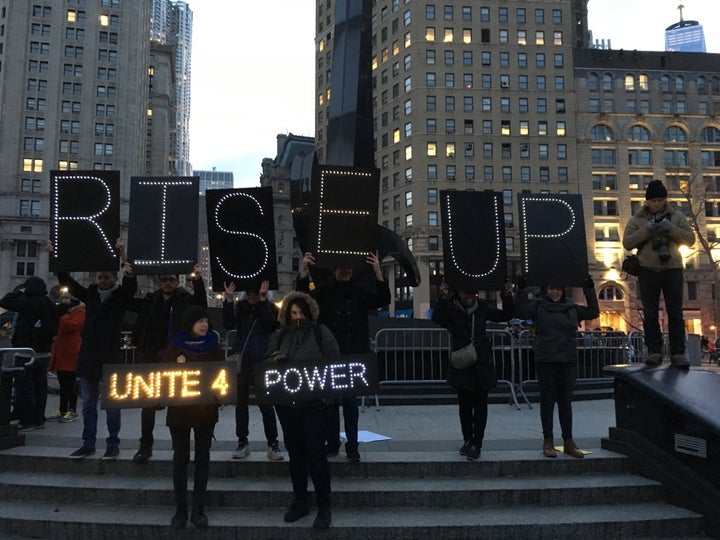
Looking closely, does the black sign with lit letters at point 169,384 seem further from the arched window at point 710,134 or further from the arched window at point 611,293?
the arched window at point 710,134

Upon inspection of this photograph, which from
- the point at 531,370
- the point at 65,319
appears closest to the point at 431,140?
the point at 531,370

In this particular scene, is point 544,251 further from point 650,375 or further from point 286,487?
point 286,487

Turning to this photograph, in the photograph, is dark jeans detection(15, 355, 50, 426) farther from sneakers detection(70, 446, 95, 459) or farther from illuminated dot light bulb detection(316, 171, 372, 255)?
illuminated dot light bulb detection(316, 171, 372, 255)

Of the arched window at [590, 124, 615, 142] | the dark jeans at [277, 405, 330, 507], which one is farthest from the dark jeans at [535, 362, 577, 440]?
the arched window at [590, 124, 615, 142]

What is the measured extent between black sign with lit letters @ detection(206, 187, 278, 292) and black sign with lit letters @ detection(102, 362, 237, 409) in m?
1.75

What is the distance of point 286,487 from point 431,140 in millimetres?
65164

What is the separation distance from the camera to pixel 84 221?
684 centimetres

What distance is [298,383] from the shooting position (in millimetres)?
5270

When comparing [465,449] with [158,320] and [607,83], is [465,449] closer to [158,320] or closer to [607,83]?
[158,320]

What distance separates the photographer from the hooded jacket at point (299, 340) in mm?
5457

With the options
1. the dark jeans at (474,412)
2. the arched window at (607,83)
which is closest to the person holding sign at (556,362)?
the dark jeans at (474,412)

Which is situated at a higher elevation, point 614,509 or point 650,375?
point 650,375

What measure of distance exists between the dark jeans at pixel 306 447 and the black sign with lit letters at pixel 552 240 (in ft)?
11.3

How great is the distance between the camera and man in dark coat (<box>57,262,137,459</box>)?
21.0 feet
